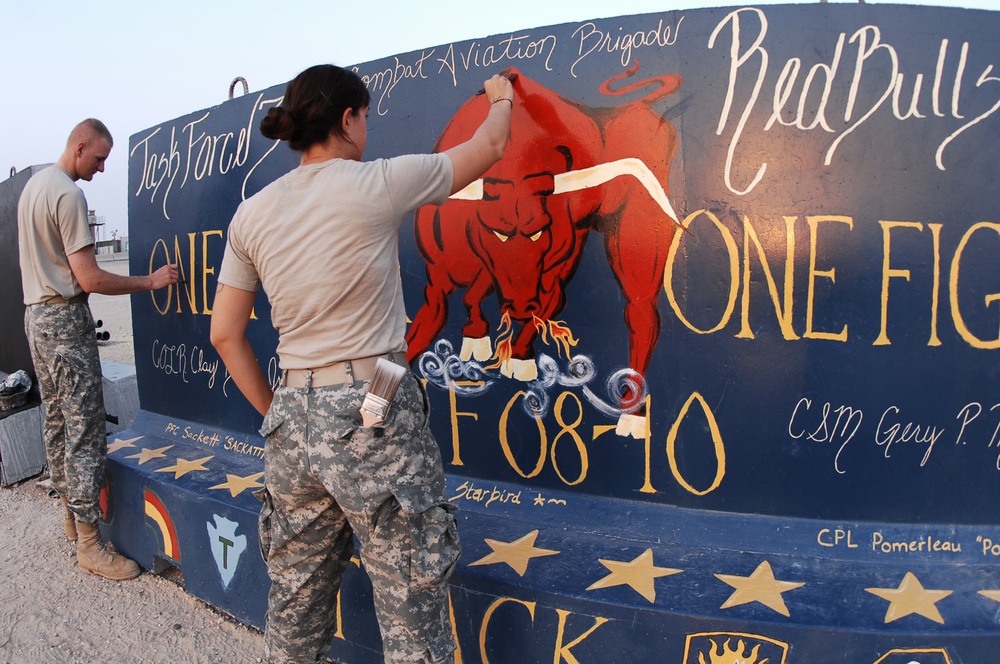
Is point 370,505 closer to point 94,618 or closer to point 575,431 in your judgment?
point 575,431

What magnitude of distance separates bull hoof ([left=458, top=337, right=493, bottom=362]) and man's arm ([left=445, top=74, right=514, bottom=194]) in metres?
0.87

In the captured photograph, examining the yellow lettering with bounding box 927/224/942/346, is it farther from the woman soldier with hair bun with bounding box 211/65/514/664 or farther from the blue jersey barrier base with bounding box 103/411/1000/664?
the woman soldier with hair bun with bounding box 211/65/514/664

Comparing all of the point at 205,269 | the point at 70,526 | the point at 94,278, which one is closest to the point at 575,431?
the point at 205,269

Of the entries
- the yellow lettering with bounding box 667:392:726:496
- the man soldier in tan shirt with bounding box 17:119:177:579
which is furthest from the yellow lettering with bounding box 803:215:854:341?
the man soldier in tan shirt with bounding box 17:119:177:579

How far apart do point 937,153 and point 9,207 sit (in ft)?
20.7

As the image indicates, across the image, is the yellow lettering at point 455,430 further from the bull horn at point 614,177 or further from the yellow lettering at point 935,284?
the yellow lettering at point 935,284

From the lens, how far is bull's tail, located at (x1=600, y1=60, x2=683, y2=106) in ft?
7.75

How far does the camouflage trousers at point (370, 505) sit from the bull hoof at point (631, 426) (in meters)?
0.90

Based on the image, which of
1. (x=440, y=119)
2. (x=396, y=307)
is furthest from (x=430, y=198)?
(x=440, y=119)

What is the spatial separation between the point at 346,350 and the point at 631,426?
117cm

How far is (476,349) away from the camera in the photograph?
9.02ft

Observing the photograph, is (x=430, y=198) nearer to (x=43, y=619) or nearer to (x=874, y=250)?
(x=874, y=250)

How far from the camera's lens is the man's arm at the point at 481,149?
1879mm

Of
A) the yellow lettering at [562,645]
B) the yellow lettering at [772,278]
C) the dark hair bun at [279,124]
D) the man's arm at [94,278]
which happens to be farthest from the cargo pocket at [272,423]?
the man's arm at [94,278]
